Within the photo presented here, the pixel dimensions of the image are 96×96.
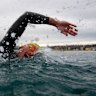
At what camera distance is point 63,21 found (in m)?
9.80

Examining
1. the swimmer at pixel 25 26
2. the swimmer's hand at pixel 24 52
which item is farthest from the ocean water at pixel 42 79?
the swimmer at pixel 25 26

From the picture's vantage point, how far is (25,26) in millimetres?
10266

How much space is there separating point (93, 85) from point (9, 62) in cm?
419

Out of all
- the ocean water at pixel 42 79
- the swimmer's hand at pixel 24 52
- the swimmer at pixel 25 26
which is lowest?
the ocean water at pixel 42 79

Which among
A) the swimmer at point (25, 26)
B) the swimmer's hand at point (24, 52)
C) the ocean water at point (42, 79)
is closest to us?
the ocean water at point (42, 79)

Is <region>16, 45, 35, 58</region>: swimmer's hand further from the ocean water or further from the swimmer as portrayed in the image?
the swimmer

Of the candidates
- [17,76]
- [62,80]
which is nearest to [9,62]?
[17,76]

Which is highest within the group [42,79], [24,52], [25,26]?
[25,26]

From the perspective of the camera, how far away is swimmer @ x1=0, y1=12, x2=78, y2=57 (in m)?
9.64

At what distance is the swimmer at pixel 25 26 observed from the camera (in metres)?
9.64

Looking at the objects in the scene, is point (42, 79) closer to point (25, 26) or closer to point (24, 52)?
point (25, 26)

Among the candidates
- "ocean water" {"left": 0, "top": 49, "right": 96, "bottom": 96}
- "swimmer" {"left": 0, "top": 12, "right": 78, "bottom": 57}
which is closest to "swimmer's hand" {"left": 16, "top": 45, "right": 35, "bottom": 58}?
"ocean water" {"left": 0, "top": 49, "right": 96, "bottom": 96}

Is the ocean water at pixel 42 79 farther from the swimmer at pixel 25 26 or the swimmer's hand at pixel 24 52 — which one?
the swimmer at pixel 25 26

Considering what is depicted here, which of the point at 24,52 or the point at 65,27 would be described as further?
the point at 24,52
